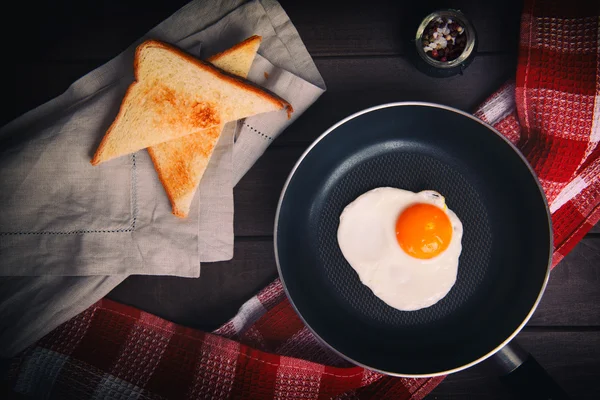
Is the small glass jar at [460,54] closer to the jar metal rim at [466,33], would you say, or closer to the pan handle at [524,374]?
the jar metal rim at [466,33]

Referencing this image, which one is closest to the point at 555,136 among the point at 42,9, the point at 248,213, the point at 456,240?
the point at 456,240

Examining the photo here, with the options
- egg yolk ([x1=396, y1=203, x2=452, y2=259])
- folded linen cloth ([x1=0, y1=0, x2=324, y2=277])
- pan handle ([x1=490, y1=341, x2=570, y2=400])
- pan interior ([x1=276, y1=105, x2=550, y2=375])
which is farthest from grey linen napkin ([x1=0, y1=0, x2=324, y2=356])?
pan handle ([x1=490, y1=341, x2=570, y2=400])

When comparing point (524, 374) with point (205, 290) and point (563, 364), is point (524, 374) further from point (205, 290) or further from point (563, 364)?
point (205, 290)

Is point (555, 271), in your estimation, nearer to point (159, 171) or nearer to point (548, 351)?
point (548, 351)

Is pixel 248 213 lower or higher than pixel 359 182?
lower

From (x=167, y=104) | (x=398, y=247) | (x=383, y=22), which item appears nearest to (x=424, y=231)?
(x=398, y=247)

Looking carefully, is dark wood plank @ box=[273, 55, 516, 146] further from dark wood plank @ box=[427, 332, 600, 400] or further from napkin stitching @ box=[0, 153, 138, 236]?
dark wood plank @ box=[427, 332, 600, 400]

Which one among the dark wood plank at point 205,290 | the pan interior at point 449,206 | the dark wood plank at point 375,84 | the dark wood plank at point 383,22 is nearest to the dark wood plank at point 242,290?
the dark wood plank at point 205,290

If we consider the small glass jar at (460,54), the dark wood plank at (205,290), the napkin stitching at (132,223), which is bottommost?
the dark wood plank at (205,290)
